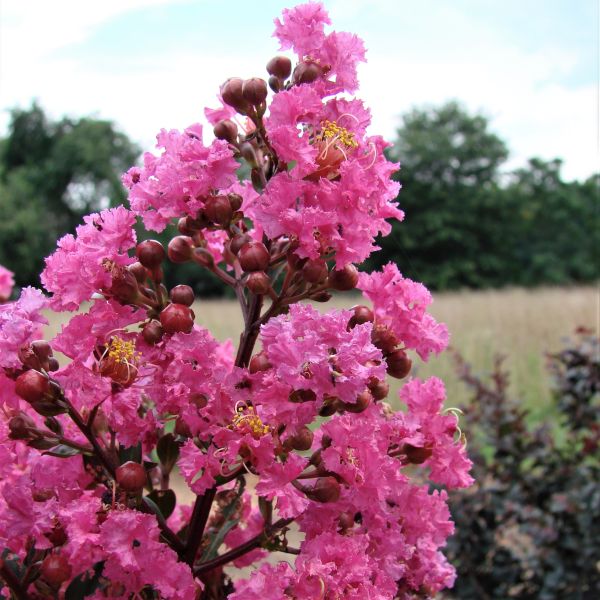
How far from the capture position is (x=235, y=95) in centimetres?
81

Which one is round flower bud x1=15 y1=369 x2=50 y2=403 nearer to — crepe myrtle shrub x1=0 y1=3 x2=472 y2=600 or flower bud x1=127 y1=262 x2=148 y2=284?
crepe myrtle shrub x1=0 y1=3 x2=472 y2=600

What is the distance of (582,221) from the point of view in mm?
21609

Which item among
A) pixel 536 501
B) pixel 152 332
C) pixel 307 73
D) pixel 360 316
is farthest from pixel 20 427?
pixel 536 501

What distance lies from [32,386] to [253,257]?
25 cm

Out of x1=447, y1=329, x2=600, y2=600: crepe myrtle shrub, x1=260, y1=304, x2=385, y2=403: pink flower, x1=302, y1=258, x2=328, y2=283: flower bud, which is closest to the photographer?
x1=260, y1=304, x2=385, y2=403: pink flower

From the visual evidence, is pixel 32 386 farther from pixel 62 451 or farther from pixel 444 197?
pixel 444 197

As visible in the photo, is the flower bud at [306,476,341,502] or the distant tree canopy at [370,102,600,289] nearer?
the flower bud at [306,476,341,502]

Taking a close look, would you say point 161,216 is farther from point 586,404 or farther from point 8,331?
point 586,404

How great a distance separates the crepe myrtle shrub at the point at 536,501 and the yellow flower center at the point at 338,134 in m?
1.69

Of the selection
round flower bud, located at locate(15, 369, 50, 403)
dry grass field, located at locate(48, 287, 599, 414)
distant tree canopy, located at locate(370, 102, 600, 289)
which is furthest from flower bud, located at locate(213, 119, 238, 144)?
distant tree canopy, located at locate(370, 102, 600, 289)

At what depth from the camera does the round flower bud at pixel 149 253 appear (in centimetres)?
78

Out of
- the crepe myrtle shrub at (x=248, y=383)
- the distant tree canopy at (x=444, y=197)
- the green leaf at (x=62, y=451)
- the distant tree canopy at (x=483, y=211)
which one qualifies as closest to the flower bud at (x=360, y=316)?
the crepe myrtle shrub at (x=248, y=383)

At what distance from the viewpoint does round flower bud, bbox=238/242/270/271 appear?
29.7 inches

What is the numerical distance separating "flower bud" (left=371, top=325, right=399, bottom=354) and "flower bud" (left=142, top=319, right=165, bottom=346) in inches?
9.4
